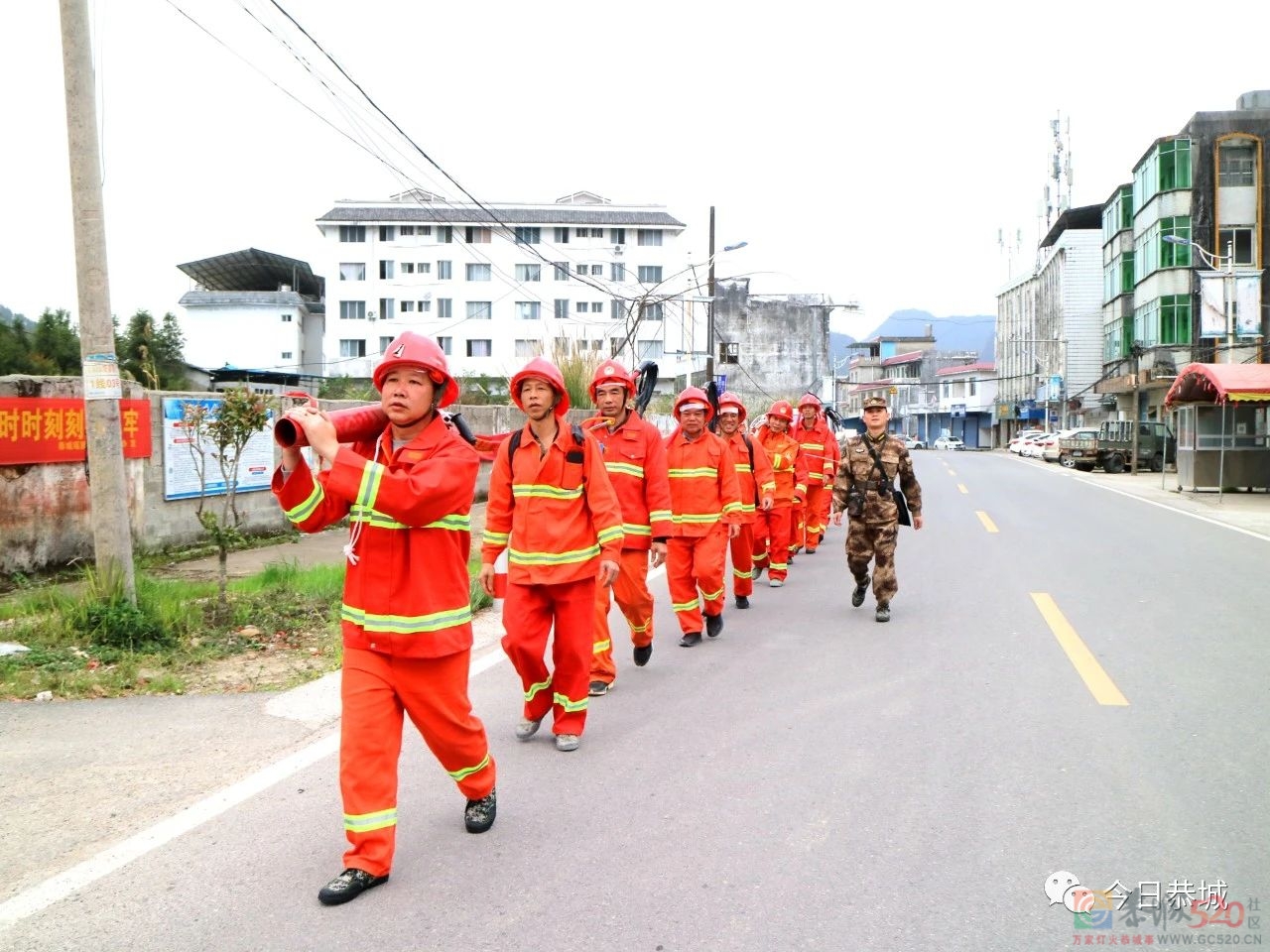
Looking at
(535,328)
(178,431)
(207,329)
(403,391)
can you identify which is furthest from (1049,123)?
(403,391)

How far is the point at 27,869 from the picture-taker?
3771mm

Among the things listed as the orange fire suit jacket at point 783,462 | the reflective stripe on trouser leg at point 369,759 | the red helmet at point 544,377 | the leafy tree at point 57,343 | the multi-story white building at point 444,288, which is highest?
the multi-story white building at point 444,288

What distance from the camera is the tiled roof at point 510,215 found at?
5050 centimetres

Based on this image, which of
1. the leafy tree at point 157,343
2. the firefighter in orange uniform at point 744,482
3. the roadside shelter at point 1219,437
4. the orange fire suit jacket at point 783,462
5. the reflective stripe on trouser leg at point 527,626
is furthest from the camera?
the leafy tree at point 157,343

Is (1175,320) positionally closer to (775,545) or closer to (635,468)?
(775,545)

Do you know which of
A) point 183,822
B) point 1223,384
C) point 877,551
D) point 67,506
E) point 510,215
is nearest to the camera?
point 183,822

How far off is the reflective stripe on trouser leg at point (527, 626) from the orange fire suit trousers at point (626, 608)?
0.71 metres

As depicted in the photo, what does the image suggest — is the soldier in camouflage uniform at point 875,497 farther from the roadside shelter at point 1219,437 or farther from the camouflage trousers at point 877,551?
the roadside shelter at point 1219,437

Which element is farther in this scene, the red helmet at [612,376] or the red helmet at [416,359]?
the red helmet at [612,376]

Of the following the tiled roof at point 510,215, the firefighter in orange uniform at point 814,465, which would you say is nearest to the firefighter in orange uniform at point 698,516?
the firefighter in orange uniform at point 814,465

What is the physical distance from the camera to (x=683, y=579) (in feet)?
25.9

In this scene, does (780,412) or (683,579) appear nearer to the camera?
(683,579)

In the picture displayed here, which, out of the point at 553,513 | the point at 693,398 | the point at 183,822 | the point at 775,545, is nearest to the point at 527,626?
the point at 553,513

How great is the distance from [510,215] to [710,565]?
4711 centimetres
